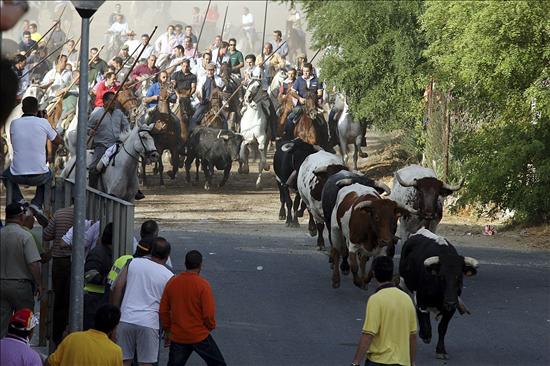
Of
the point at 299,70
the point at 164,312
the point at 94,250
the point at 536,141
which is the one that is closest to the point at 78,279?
the point at 164,312

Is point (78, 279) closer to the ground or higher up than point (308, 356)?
higher up

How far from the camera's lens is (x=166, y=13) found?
84.6 meters

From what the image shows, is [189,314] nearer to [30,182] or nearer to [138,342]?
[138,342]

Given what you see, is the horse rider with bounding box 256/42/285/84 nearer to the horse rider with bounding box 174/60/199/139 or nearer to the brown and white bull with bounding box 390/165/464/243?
the horse rider with bounding box 174/60/199/139

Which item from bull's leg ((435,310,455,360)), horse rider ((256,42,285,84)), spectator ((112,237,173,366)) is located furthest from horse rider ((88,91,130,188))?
horse rider ((256,42,285,84))

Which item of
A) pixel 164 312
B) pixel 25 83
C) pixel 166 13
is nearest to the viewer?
pixel 164 312

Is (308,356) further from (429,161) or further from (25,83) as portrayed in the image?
(25,83)

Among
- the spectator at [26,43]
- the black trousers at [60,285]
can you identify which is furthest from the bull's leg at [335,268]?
the spectator at [26,43]

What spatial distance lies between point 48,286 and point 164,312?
3.33m

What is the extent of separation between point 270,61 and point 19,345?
35544 millimetres

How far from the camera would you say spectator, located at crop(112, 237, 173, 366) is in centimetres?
1119

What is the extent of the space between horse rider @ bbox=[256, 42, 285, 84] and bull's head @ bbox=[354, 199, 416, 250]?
77.4ft

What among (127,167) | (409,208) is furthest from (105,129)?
(409,208)

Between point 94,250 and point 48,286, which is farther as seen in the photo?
point 48,286
